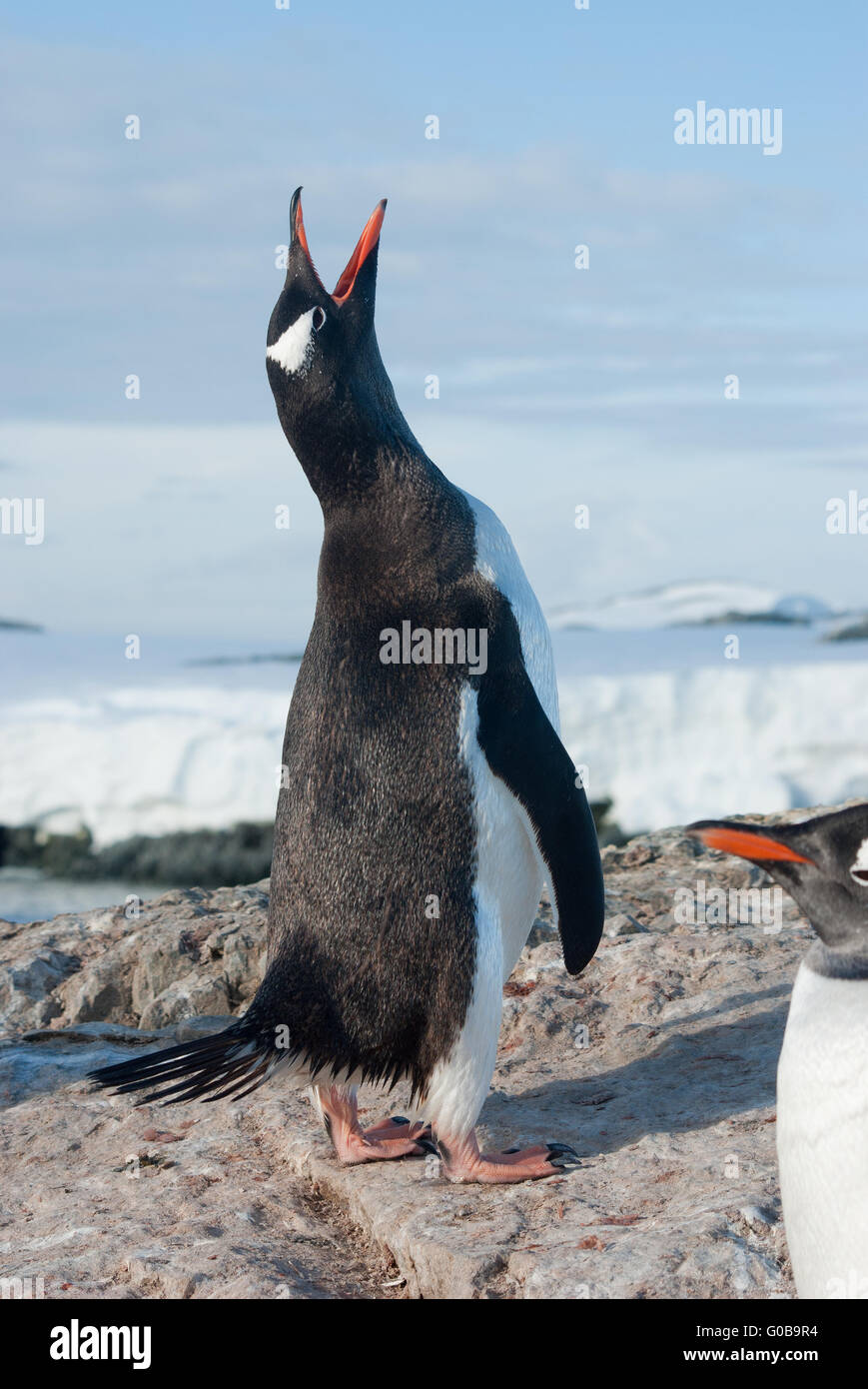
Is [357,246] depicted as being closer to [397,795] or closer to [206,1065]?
[397,795]

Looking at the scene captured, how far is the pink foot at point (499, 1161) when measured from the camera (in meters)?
3.28

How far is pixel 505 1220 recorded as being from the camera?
3043 millimetres

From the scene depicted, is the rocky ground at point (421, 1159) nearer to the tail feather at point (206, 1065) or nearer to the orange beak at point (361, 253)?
the tail feather at point (206, 1065)

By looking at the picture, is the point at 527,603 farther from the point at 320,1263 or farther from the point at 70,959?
the point at 70,959

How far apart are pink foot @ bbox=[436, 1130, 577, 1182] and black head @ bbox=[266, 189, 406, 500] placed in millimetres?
1648

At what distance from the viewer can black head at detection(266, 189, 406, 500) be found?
3400 mm

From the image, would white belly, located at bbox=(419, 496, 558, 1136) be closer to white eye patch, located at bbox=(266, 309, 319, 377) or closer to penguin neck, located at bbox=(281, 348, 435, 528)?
penguin neck, located at bbox=(281, 348, 435, 528)

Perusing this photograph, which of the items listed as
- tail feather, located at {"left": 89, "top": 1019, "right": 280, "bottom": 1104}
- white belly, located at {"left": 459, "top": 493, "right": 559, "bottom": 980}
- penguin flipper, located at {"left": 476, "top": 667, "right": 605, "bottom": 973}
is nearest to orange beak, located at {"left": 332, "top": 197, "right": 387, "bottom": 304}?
white belly, located at {"left": 459, "top": 493, "right": 559, "bottom": 980}

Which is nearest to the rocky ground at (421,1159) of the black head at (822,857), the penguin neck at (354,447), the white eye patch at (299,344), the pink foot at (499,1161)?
the pink foot at (499,1161)

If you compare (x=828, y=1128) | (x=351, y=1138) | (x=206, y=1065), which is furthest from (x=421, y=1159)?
(x=828, y=1128)

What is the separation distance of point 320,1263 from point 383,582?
1.58 m

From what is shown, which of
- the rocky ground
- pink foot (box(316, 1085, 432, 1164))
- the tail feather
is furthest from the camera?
pink foot (box(316, 1085, 432, 1164))

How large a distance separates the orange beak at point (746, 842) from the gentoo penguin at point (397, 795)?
1279 mm

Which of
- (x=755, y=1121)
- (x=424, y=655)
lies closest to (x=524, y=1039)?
(x=755, y=1121)
